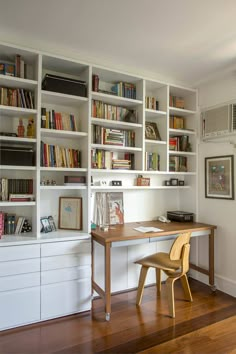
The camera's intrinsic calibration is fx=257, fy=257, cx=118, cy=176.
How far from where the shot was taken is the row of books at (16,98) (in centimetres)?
246

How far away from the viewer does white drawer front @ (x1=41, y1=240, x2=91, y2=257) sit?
2.42m

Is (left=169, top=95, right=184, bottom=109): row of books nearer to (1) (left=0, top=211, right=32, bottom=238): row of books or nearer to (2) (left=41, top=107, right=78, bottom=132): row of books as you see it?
(2) (left=41, top=107, right=78, bottom=132): row of books

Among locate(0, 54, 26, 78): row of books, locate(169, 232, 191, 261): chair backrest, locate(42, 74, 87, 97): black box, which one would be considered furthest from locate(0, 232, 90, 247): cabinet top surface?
locate(0, 54, 26, 78): row of books

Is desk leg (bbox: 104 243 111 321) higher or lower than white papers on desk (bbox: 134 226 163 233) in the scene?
lower

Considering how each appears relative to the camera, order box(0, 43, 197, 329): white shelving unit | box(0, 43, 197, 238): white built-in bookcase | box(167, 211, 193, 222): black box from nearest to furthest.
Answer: box(0, 43, 197, 329): white shelving unit
box(0, 43, 197, 238): white built-in bookcase
box(167, 211, 193, 222): black box

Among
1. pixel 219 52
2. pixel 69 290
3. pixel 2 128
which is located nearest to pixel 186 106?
pixel 219 52

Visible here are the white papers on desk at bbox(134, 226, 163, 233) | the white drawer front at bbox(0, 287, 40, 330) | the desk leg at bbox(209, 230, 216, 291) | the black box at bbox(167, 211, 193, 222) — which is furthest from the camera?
the black box at bbox(167, 211, 193, 222)

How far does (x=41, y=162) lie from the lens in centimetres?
257

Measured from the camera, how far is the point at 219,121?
→ 3086 mm

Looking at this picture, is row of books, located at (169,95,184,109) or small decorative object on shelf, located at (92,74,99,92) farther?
row of books, located at (169,95,184,109)

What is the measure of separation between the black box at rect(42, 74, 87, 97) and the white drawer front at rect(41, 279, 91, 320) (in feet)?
6.26

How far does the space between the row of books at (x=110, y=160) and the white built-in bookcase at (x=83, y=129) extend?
0.08 meters

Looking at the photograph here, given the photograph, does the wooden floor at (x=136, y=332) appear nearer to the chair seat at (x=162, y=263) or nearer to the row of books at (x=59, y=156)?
the chair seat at (x=162, y=263)

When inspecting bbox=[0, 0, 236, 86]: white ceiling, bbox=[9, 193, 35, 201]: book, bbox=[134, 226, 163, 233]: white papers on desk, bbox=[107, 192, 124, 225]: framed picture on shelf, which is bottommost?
bbox=[134, 226, 163, 233]: white papers on desk
